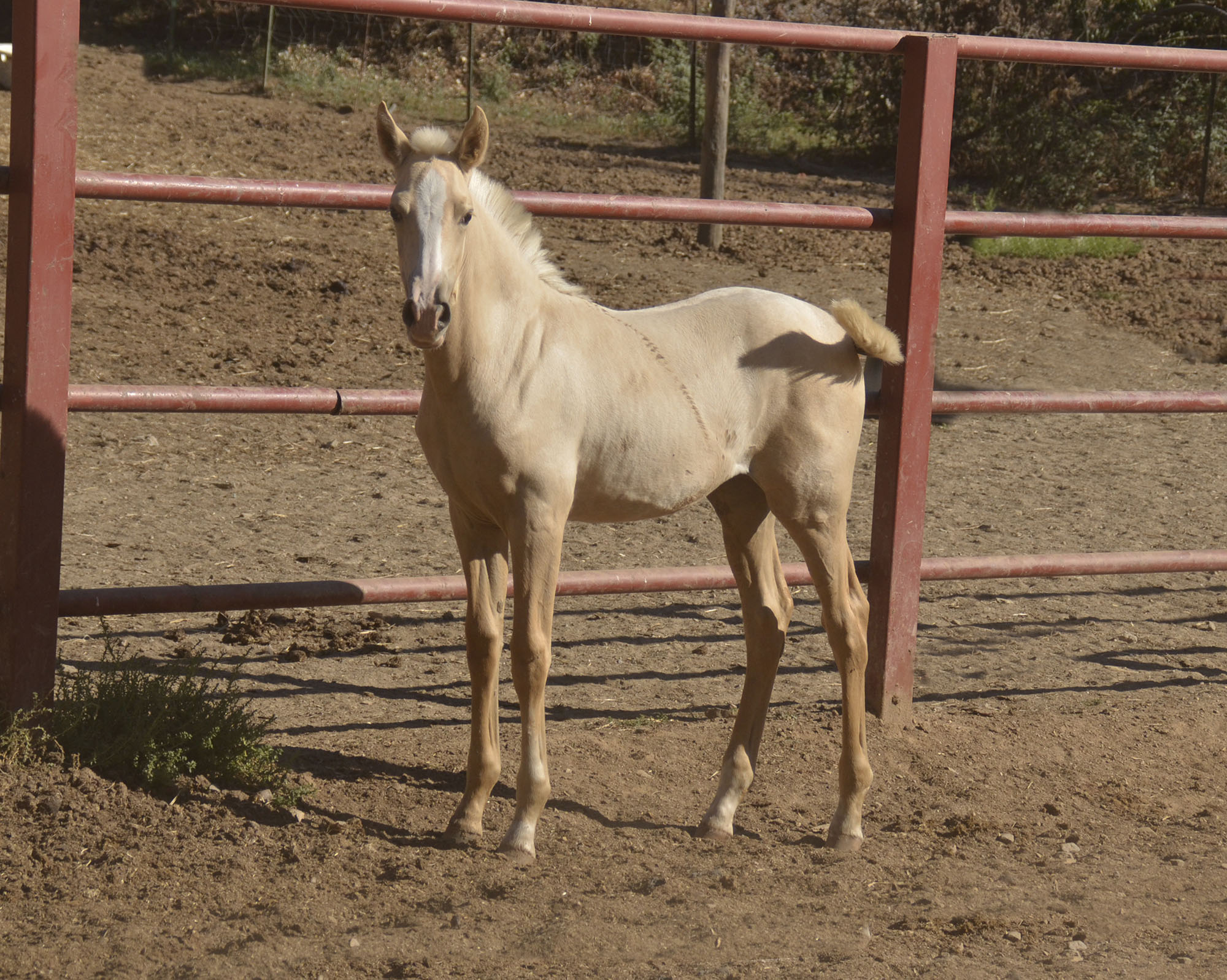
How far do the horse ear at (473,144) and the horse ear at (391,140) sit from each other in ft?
0.34

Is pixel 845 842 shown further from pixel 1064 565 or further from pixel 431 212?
pixel 431 212

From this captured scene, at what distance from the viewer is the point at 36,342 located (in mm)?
2951

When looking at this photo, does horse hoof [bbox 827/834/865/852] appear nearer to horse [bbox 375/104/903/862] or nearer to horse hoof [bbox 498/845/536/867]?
horse [bbox 375/104/903/862]

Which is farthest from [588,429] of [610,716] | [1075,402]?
[1075,402]

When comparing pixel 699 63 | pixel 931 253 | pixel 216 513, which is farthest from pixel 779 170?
pixel 931 253

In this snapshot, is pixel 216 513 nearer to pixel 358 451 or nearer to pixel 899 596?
pixel 358 451

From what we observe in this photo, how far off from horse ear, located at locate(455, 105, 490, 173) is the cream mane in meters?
Result: 0.03

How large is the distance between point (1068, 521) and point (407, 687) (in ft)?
10.9

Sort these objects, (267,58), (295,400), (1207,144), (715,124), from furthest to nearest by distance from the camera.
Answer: (267,58)
(1207,144)
(715,124)
(295,400)

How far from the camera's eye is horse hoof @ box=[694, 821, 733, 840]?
3.13 m

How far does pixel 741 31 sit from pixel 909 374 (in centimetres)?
100

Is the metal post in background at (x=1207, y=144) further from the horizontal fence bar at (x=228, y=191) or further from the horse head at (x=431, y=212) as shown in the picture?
the horse head at (x=431, y=212)

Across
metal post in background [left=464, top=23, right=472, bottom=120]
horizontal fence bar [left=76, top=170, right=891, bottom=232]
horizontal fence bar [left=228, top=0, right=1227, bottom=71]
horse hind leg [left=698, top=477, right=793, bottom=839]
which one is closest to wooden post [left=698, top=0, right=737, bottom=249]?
metal post in background [left=464, top=23, right=472, bottom=120]

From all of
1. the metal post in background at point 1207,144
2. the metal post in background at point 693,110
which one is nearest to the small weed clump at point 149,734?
the metal post in background at point 693,110
